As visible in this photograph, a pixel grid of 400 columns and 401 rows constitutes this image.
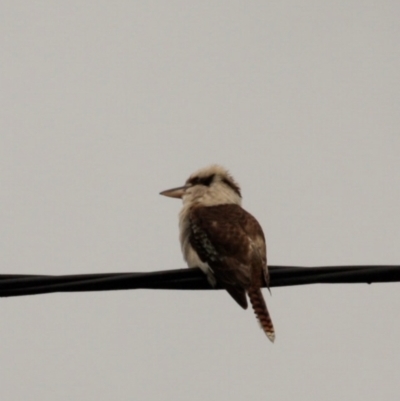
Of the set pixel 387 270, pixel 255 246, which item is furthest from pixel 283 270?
pixel 255 246

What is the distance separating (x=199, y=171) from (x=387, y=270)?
4.39m

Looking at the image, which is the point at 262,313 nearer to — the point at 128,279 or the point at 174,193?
the point at 128,279

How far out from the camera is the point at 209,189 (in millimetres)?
8289

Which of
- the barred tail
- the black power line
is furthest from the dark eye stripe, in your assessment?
the black power line

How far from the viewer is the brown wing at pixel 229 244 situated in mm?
6133

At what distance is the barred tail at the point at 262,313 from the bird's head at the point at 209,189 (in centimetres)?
186

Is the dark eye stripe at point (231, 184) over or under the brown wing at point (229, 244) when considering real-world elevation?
over

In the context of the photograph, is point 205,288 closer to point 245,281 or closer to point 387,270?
point 245,281

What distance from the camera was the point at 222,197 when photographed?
818cm

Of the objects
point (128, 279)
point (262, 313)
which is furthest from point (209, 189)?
point (128, 279)

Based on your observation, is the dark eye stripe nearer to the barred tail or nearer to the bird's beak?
the bird's beak

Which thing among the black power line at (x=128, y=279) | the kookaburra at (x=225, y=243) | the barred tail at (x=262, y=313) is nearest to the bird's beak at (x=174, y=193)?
the kookaburra at (x=225, y=243)

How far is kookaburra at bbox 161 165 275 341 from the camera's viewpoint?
6.09 metres

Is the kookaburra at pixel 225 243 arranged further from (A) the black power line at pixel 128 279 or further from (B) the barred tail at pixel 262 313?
(A) the black power line at pixel 128 279
